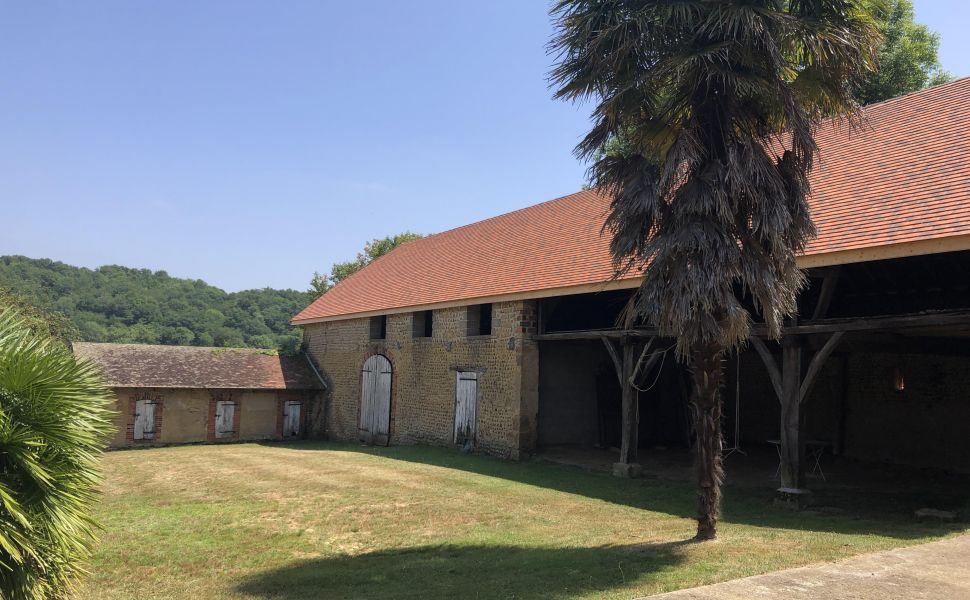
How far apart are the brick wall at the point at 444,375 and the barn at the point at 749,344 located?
0.06 meters

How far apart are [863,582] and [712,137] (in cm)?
460

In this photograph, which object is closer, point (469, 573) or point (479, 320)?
point (469, 573)

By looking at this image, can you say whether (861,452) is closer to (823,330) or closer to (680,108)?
(823,330)

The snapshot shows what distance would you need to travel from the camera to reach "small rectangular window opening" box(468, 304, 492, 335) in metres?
18.0

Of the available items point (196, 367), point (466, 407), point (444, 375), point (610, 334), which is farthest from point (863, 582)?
point (196, 367)

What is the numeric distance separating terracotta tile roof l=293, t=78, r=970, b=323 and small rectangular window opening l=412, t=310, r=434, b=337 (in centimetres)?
56

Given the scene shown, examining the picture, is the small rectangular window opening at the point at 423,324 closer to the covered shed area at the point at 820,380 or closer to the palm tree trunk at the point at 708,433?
the covered shed area at the point at 820,380

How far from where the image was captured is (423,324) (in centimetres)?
2056

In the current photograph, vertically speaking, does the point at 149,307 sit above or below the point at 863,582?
above

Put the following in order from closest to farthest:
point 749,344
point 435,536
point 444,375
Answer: point 435,536 < point 749,344 < point 444,375

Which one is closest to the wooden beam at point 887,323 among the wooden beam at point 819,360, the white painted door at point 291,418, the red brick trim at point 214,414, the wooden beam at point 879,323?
the wooden beam at point 879,323

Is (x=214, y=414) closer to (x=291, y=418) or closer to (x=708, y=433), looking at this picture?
(x=291, y=418)

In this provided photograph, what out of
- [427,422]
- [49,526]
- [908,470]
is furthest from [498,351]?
[49,526]

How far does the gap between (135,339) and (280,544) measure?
4990cm
